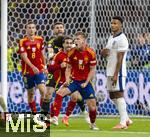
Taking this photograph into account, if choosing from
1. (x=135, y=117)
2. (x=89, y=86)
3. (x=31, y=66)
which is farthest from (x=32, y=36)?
(x=135, y=117)

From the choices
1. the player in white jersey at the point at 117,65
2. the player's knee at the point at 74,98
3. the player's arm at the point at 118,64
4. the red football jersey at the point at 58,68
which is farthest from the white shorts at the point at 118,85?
the red football jersey at the point at 58,68

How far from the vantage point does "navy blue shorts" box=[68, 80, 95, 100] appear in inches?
466

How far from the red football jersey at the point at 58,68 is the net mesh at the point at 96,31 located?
Answer: 2340 millimetres

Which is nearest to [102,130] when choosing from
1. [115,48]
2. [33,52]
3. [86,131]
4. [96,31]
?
[86,131]

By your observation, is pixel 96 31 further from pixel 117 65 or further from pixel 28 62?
pixel 117 65

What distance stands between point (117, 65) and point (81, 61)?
558mm

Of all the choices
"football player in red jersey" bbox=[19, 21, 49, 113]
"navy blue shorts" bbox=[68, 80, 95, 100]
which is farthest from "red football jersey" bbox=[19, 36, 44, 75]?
"navy blue shorts" bbox=[68, 80, 95, 100]

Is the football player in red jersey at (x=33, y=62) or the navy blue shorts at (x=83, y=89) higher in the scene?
the football player in red jersey at (x=33, y=62)

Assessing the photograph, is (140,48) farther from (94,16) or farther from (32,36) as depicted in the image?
(32,36)

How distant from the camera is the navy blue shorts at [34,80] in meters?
13.4

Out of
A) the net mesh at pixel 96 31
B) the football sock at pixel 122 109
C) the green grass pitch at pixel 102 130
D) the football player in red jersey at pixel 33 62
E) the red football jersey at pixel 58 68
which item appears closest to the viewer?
the green grass pitch at pixel 102 130

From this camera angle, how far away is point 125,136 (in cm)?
1025

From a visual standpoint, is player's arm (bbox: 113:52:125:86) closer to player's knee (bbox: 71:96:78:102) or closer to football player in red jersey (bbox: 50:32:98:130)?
football player in red jersey (bbox: 50:32:98:130)

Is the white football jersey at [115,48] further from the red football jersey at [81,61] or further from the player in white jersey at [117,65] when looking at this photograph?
the red football jersey at [81,61]
